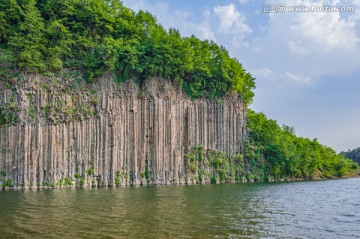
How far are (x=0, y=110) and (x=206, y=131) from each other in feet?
116

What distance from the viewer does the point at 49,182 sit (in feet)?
158

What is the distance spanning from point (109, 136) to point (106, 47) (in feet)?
47.9

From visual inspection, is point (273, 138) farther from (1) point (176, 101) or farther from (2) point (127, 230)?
(2) point (127, 230)

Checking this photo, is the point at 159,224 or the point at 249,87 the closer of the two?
the point at 159,224

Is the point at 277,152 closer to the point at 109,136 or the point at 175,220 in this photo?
the point at 109,136

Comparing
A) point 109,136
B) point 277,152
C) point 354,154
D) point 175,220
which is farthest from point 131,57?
point 354,154

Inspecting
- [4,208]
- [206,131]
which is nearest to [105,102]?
[206,131]

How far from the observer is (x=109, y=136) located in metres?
55.3

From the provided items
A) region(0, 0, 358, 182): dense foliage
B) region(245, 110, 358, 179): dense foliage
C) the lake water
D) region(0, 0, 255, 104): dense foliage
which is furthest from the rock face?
the lake water

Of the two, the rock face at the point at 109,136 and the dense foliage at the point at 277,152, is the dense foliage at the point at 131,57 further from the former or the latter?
the rock face at the point at 109,136

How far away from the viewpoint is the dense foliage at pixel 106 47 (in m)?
53.0

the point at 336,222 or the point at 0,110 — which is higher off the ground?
the point at 0,110

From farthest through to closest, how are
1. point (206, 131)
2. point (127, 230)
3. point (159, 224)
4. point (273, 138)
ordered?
point (273, 138) → point (206, 131) → point (159, 224) → point (127, 230)

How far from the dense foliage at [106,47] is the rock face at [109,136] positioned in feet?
9.02
